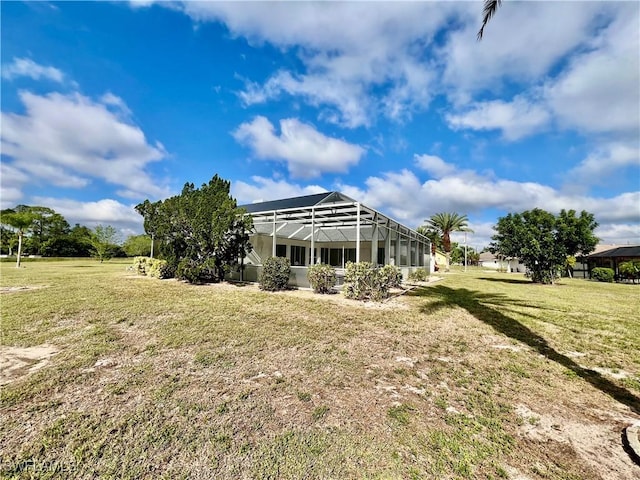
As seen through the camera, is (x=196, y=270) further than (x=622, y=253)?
No

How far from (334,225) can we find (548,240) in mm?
14984

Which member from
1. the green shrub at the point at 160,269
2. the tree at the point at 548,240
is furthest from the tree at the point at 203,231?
the tree at the point at 548,240

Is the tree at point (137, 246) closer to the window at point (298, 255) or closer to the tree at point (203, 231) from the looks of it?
the window at point (298, 255)

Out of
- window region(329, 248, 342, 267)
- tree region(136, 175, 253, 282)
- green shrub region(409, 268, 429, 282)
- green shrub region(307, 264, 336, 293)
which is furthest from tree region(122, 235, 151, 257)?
green shrub region(307, 264, 336, 293)

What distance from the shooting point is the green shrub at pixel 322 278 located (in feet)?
38.3

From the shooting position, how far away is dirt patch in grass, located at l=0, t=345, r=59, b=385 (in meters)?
3.99

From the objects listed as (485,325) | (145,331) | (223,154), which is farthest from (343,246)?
(145,331)

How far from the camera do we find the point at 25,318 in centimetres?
683

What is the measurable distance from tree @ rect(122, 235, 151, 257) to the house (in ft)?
105

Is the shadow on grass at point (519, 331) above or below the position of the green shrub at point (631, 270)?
below

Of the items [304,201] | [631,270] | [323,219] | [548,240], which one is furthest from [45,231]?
[631,270]

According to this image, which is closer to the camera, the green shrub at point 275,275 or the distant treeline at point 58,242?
the green shrub at point 275,275

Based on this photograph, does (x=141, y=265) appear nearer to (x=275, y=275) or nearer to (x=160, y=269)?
(x=160, y=269)

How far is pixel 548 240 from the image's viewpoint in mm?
19438
